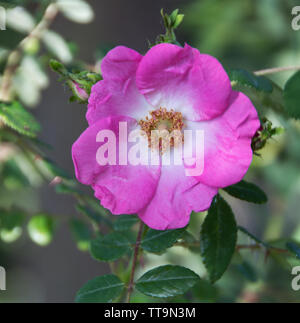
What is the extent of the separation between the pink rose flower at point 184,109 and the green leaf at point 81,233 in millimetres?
515

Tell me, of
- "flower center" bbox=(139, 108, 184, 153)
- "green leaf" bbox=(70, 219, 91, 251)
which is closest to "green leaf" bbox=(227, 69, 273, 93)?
"flower center" bbox=(139, 108, 184, 153)

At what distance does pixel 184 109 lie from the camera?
976 millimetres

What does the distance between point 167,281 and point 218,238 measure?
0.15 m

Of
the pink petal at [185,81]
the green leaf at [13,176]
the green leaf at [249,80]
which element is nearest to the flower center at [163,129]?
the pink petal at [185,81]

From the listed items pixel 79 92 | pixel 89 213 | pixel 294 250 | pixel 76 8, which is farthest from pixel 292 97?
pixel 76 8

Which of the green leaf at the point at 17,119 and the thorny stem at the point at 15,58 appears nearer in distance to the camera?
the green leaf at the point at 17,119

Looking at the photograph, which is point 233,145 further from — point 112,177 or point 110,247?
point 110,247

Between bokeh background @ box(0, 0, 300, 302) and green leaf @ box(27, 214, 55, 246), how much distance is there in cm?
45

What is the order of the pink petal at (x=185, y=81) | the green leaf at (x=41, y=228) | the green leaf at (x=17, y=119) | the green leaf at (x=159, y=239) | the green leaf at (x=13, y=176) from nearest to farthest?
1. the pink petal at (x=185, y=81)
2. the green leaf at (x=159, y=239)
3. the green leaf at (x=17, y=119)
4. the green leaf at (x=41, y=228)
5. the green leaf at (x=13, y=176)

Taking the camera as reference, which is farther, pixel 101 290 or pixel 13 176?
pixel 13 176

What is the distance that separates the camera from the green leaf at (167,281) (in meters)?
0.90

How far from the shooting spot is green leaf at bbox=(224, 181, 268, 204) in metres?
1.01

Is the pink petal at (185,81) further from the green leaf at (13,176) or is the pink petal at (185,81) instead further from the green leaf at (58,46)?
the green leaf at (13,176)

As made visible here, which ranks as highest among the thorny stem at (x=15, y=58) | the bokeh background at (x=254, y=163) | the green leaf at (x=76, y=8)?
the green leaf at (x=76, y=8)
